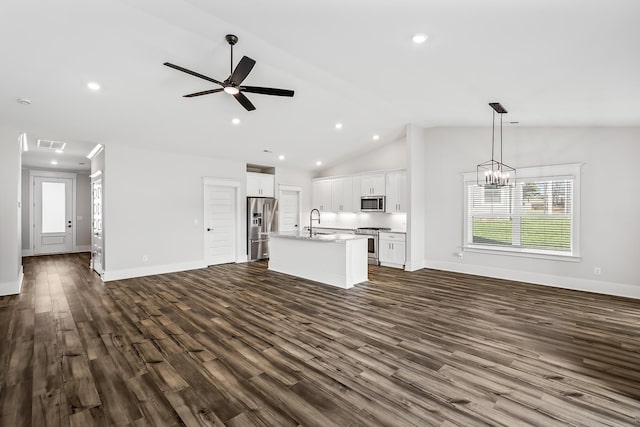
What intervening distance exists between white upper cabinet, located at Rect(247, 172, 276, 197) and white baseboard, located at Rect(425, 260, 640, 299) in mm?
4719

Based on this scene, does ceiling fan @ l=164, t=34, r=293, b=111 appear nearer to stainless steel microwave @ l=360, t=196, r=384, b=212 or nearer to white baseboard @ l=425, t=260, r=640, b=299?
stainless steel microwave @ l=360, t=196, r=384, b=212

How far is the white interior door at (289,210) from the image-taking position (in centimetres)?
912

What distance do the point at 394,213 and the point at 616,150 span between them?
4.34 m

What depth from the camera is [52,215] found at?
9.74m

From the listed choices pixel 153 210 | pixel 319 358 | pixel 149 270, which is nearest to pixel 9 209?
pixel 153 210

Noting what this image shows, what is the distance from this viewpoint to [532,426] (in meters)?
1.97

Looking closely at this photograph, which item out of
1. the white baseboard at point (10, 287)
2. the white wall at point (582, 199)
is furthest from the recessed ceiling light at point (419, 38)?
the white baseboard at point (10, 287)

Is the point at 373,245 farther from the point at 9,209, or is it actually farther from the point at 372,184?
the point at 9,209

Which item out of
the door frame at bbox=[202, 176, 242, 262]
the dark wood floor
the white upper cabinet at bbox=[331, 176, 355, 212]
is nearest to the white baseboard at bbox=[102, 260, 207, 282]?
the door frame at bbox=[202, 176, 242, 262]

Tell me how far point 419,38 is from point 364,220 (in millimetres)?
6221

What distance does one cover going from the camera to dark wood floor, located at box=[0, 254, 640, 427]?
6.98 ft

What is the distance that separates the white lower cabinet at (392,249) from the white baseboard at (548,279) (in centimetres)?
74

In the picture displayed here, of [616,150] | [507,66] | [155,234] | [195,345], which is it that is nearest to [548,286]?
[616,150]

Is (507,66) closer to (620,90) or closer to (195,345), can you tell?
(620,90)
